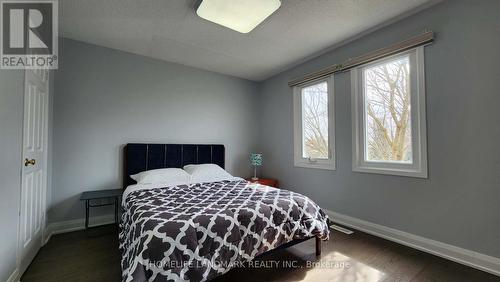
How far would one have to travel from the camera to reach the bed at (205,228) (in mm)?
1375

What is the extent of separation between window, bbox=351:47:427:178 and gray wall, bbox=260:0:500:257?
0.30 feet

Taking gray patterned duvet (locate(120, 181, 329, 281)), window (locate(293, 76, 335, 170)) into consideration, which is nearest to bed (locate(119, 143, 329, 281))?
gray patterned duvet (locate(120, 181, 329, 281))

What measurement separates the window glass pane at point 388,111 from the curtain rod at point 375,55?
5.4 inches

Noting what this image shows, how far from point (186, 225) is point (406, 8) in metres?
3.00

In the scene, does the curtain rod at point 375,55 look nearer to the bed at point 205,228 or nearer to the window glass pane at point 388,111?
the window glass pane at point 388,111

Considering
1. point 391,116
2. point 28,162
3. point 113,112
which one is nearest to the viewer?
point 28,162

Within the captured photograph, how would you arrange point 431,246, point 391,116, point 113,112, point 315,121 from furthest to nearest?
point 315,121
point 113,112
point 391,116
point 431,246

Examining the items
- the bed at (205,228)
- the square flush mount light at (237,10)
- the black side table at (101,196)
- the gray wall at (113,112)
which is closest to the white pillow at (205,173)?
the bed at (205,228)

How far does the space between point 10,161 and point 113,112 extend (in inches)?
63.7

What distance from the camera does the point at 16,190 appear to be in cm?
170

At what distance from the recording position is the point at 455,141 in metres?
2.05

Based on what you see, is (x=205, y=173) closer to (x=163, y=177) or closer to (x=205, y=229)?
(x=163, y=177)

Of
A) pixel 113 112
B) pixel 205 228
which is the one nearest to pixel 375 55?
pixel 205 228

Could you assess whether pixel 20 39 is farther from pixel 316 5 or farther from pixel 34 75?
pixel 316 5
